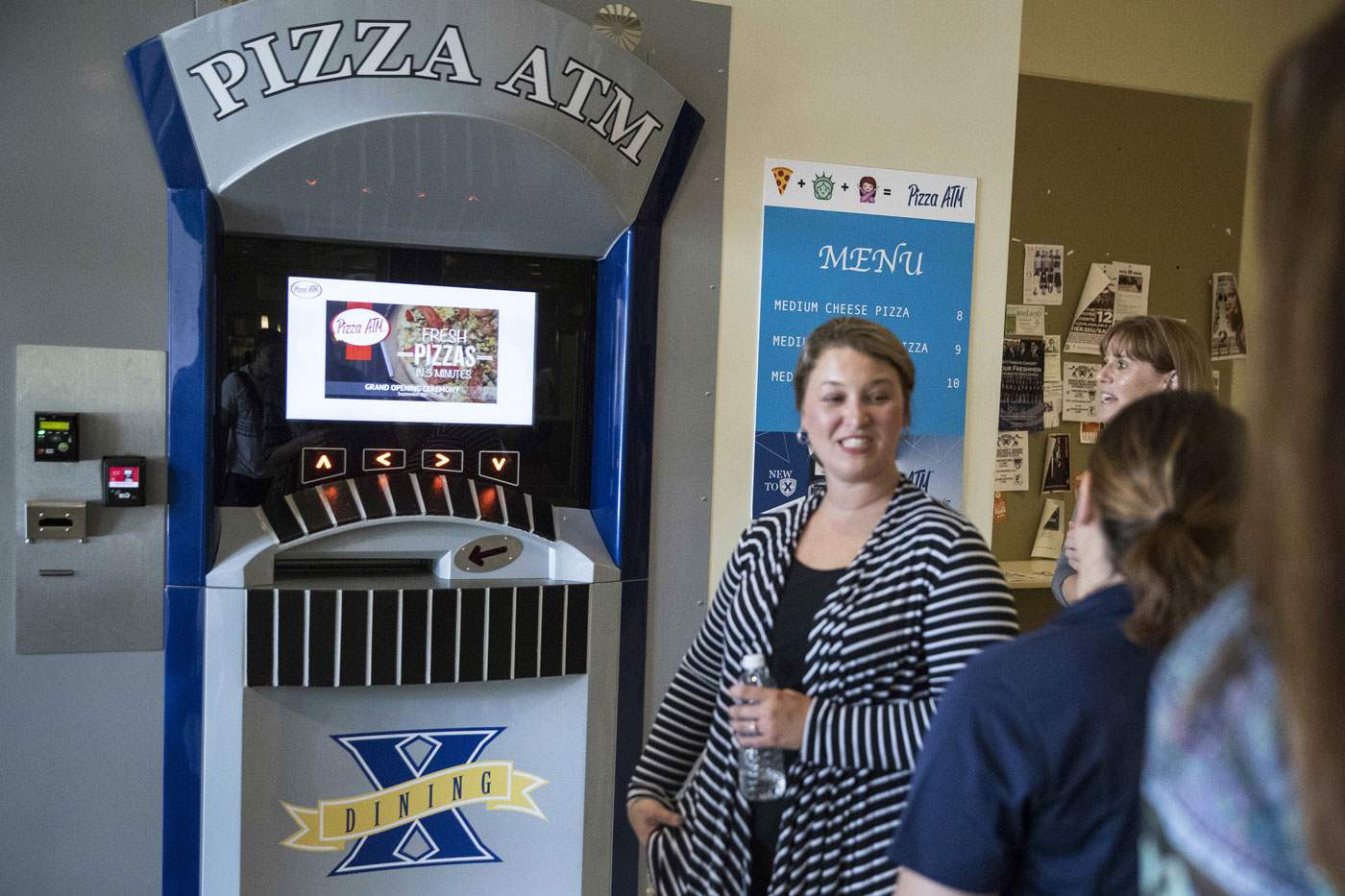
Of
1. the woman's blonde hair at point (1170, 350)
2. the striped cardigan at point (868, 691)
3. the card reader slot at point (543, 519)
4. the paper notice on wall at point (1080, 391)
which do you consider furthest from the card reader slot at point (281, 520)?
the paper notice on wall at point (1080, 391)

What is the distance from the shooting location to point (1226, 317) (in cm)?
399

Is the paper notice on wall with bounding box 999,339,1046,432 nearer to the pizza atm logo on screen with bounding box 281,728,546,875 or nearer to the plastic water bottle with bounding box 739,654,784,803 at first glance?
the pizza atm logo on screen with bounding box 281,728,546,875

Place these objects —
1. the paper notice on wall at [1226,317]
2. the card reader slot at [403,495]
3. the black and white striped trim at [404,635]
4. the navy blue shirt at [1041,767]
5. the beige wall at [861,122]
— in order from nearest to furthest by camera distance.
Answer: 1. the navy blue shirt at [1041,767]
2. the black and white striped trim at [404,635]
3. the card reader slot at [403,495]
4. the beige wall at [861,122]
5. the paper notice on wall at [1226,317]

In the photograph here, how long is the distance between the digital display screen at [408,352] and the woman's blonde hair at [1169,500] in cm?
149

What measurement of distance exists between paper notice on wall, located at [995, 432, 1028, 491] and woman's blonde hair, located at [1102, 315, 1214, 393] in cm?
166

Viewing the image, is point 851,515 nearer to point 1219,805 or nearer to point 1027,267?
point 1219,805

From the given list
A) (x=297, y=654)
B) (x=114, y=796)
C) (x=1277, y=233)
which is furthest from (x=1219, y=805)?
(x=114, y=796)

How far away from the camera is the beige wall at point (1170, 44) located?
3.71m

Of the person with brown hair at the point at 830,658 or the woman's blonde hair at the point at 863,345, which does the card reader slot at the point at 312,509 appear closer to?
the person with brown hair at the point at 830,658

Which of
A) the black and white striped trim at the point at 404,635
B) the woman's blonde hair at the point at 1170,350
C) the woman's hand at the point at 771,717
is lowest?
the black and white striped trim at the point at 404,635

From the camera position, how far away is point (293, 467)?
206cm

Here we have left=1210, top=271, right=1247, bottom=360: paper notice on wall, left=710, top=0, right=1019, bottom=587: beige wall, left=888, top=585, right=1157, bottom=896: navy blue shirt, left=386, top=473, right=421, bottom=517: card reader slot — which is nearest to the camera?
left=888, top=585, right=1157, bottom=896: navy blue shirt

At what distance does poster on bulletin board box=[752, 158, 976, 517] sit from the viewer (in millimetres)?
2262

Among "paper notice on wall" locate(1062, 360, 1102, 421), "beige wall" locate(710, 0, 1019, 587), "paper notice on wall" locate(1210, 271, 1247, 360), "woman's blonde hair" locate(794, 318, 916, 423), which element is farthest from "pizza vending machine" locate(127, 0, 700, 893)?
"paper notice on wall" locate(1210, 271, 1247, 360)
